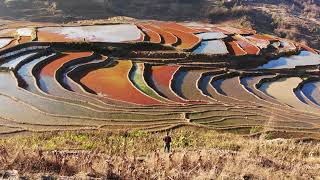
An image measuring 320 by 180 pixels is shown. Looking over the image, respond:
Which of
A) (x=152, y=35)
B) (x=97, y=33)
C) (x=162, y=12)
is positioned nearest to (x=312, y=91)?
(x=152, y=35)

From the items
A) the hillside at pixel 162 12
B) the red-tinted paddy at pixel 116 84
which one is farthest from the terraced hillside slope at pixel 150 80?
the hillside at pixel 162 12

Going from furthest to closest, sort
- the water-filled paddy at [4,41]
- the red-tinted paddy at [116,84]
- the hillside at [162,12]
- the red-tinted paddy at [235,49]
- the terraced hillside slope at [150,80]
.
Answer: the hillside at [162,12], the red-tinted paddy at [235,49], the water-filled paddy at [4,41], the red-tinted paddy at [116,84], the terraced hillside slope at [150,80]

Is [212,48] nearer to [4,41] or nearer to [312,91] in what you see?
[312,91]

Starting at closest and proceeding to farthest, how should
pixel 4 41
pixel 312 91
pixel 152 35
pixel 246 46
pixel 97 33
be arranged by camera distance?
1. pixel 312 91
2. pixel 4 41
3. pixel 97 33
4. pixel 246 46
5. pixel 152 35

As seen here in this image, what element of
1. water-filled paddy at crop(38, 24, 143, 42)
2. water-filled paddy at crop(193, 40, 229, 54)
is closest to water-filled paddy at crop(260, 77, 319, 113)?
water-filled paddy at crop(193, 40, 229, 54)

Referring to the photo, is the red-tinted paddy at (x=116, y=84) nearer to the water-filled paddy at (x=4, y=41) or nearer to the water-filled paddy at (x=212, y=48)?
the water-filled paddy at (x=212, y=48)

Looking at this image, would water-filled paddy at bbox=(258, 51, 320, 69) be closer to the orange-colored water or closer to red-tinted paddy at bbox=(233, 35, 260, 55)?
red-tinted paddy at bbox=(233, 35, 260, 55)
